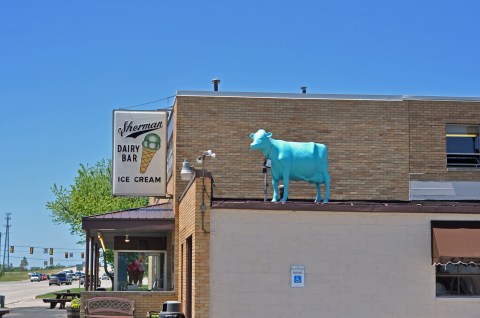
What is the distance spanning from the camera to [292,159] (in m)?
20.4

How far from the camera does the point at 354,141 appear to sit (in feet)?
80.9

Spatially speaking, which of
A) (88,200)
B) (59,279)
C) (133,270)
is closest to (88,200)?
(88,200)

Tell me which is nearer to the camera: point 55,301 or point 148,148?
point 148,148

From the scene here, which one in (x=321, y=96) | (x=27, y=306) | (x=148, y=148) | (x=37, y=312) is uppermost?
(x=321, y=96)

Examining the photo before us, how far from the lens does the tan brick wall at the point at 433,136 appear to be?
982 inches

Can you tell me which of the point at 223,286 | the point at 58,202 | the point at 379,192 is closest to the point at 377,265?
the point at 223,286

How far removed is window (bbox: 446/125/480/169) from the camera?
25.5 meters

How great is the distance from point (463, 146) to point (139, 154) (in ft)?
32.3

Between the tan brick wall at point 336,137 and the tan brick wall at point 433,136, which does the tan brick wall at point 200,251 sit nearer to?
the tan brick wall at point 336,137

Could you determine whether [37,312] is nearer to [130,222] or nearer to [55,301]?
[55,301]

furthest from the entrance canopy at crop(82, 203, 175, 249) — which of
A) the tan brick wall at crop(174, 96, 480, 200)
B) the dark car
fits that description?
the dark car

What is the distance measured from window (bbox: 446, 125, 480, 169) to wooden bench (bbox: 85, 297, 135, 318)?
10.5 metres

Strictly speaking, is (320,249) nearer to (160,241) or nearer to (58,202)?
(160,241)

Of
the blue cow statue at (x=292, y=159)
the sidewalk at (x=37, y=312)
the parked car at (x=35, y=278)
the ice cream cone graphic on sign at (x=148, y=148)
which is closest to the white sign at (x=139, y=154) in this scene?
the ice cream cone graphic on sign at (x=148, y=148)
